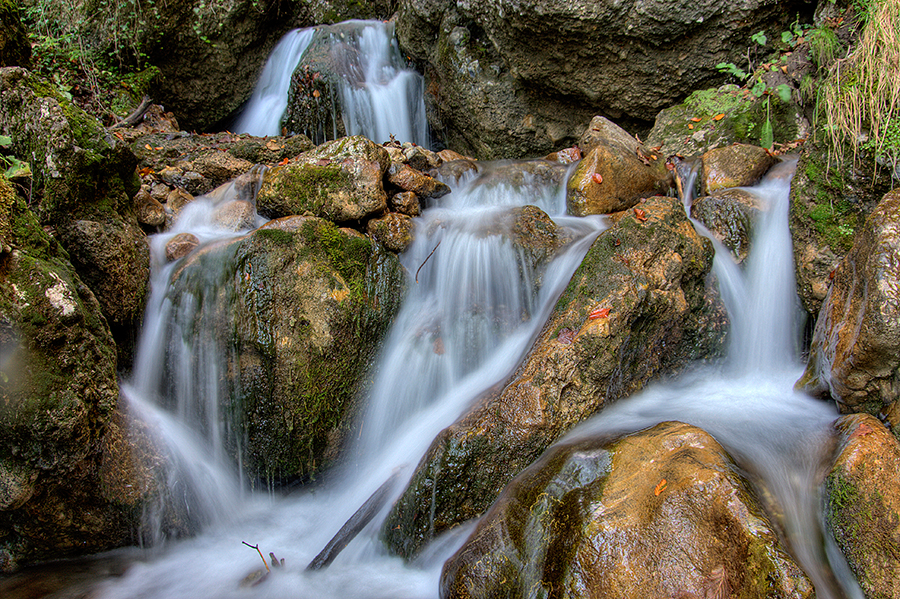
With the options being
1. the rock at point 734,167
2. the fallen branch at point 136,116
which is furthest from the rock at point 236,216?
the rock at point 734,167

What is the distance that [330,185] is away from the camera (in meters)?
4.43

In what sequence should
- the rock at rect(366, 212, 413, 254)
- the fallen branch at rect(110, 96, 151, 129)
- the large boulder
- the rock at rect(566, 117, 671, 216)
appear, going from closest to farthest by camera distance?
1. the rock at rect(366, 212, 413, 254)
2. the rock at rect(566, 117, 671, 216)
3. the large boulder
4. the fallen branch at rect(110, 96, 151, 129)

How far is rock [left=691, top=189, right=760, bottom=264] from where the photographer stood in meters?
4.41

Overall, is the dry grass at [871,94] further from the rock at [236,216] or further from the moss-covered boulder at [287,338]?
the rock at [236,216]

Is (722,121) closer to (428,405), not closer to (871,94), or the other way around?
(871,94)

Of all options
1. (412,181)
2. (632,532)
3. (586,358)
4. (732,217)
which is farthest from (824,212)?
(412,181)

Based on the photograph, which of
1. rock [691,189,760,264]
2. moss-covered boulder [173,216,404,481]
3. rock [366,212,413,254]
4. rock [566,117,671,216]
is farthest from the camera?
rock [566,117,671,216]

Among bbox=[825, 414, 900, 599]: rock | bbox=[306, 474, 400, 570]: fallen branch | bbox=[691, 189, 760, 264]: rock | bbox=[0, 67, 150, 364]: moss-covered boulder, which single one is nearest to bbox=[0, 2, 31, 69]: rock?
bbox=[0, 67, 150, 364]: moss-covered boulder

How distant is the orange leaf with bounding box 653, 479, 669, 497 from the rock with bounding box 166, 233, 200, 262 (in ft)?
12.7

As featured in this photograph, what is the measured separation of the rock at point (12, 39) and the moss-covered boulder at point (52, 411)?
2170 mm

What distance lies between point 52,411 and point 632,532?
116 inches

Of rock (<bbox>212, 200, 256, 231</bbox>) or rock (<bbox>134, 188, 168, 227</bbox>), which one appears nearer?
rock (<bbox>134, 188, 168, 227</bbox>)

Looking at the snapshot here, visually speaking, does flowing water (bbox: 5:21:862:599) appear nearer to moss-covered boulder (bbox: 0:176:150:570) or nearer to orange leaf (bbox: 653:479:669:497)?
moss-covered boulder (bbox: 0:176:150:570)

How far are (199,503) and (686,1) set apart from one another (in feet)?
22.9
